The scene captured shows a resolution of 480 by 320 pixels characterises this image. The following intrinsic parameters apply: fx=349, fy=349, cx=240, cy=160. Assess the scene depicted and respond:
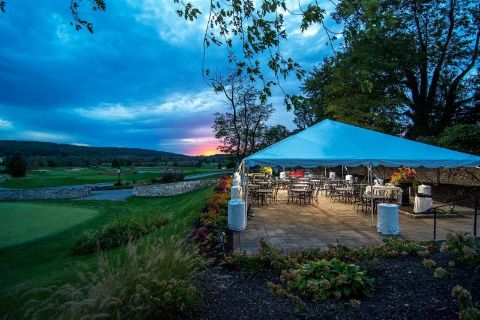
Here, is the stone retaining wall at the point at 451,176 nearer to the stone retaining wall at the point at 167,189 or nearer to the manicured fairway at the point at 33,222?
the manicured fairway at the point at 33,222

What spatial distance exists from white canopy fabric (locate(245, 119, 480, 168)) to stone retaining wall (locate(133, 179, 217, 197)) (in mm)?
26267

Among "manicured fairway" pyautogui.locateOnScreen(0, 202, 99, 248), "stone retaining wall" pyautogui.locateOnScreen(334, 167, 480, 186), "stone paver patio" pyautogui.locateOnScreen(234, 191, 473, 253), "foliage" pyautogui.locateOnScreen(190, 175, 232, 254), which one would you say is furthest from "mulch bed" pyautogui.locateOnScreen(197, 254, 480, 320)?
"manicured fairway" pyautogui.locateOnScreen(0, 202, 99, 248)

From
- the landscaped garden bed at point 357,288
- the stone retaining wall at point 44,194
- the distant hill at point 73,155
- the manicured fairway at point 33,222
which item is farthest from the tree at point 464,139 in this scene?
the distant hill at point 73,155

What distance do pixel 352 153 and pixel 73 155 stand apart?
91.5m

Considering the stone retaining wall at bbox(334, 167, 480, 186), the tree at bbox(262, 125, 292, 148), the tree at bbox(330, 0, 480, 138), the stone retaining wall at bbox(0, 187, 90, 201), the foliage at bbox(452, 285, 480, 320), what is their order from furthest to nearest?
the stone retaining wall at bbox(0, 187, 90, 201) → the tree at bbox(262, 125, 292, 148) → the tree at bbox(330, 0, 480, 138) → the stone retaining wall at bbox(334, 167, 480, 186) → the foliage at bbox(452, 285, 480, 320)

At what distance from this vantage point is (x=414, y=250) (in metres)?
6.03

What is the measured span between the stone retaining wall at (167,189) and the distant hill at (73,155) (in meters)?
38.1

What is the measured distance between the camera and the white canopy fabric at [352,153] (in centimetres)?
978

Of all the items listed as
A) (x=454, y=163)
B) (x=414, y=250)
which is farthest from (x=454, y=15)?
(x=414, y=250)

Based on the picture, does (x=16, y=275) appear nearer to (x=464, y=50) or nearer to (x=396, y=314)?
(x=396, y=314)

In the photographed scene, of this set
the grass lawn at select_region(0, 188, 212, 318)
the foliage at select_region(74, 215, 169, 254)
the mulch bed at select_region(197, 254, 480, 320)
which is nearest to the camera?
the mulch bed at select_region(197, 254, 480, 320)

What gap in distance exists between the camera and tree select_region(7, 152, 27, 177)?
198ft

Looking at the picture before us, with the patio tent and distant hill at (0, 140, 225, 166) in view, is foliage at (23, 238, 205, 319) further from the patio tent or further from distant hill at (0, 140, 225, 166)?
distant hill at (0, 140, 225, 166)

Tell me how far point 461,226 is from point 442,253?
4.75m
